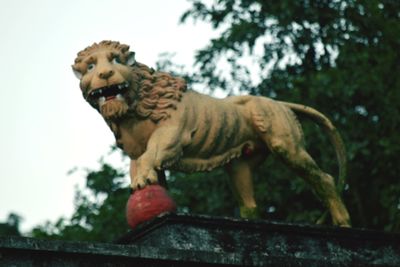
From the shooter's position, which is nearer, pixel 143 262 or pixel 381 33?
pixel 143 262

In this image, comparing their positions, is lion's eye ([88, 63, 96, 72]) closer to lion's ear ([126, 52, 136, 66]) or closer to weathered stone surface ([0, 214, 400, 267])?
lion's ear ([126, 52, 136, 66])

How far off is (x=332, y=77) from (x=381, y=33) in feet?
4.68

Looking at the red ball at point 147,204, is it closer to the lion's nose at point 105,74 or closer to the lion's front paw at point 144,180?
the lion's front paw at point 144,180

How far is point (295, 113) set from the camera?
14203mm

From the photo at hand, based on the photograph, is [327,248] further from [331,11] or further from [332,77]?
[331,11]

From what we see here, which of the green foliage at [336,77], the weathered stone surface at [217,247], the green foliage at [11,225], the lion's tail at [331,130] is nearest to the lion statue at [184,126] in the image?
the lion's tail at [331,130]

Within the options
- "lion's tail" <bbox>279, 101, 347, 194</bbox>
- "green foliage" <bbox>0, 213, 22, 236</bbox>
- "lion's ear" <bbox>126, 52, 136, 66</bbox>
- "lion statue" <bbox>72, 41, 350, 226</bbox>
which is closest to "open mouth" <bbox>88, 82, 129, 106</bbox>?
"lion statue" <bbox>72, 41, 350, 226</bbox>

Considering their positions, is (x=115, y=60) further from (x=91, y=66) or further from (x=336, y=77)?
(x=336, y=77)

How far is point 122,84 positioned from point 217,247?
1.85 m

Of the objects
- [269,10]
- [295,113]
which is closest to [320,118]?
[295,113]

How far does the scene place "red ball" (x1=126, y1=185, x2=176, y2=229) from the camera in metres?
12.4

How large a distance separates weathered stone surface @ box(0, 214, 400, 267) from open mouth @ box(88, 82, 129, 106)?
1.39m

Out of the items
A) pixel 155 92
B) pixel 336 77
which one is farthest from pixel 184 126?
pixel 336 77

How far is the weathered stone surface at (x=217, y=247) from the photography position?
11055 mm
